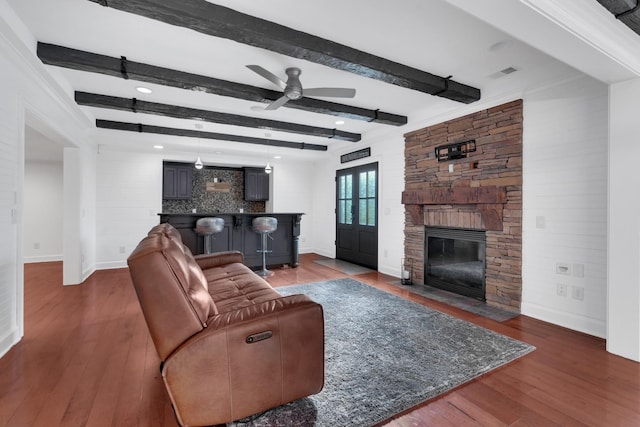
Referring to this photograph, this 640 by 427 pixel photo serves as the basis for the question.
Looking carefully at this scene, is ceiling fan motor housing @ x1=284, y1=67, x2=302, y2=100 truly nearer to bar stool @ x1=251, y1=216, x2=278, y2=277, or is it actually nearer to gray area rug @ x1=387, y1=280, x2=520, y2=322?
bar stool @ x1=251, y1=216, x2=278, y2=277

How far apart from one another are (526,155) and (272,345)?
134 inches

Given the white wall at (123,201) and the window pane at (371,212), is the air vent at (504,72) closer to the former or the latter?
the window pane at (371,212)

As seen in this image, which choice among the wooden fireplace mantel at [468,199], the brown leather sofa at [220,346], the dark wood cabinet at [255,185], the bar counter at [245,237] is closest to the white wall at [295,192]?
the dark wood cabinet at [255,185]

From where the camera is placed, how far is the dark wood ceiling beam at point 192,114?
3736mm

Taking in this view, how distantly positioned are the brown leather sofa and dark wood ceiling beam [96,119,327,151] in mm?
4218

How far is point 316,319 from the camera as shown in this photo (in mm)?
1733

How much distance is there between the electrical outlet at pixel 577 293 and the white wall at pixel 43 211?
902 centimetres

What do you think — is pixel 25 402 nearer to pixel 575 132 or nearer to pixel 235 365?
pixel 235 365

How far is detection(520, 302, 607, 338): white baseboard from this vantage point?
2.80m

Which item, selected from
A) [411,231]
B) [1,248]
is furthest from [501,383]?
[1,248]

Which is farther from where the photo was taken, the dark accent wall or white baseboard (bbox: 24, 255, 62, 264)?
the dark accent wall

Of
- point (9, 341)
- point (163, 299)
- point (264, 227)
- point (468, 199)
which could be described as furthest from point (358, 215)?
point (9, 341)

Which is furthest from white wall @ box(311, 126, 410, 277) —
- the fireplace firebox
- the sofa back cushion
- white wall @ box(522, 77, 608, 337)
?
the sofa back cushion

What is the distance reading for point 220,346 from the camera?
152 centimetres
